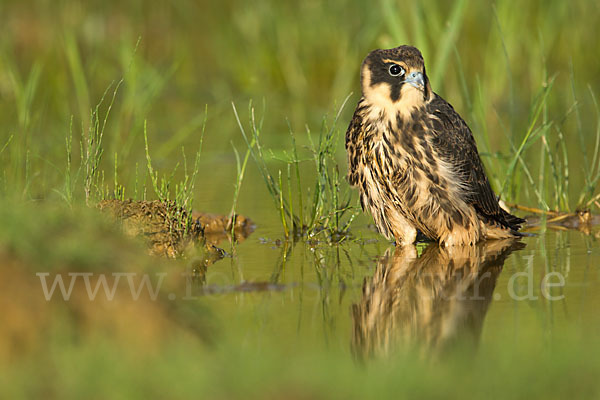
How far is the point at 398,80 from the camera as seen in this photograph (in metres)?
6.24

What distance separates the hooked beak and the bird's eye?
60 millimetres

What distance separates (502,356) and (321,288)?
154 centimetres

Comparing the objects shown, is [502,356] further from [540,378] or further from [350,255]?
[350,255]

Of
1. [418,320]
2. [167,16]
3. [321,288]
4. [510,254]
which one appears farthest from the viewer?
[167,16]

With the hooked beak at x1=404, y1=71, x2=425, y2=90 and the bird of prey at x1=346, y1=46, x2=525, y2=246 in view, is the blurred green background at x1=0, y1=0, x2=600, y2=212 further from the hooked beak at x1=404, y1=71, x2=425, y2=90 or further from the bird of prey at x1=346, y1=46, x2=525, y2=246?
the hooked beak at x1=404, y1=71, x2=425, y2=90

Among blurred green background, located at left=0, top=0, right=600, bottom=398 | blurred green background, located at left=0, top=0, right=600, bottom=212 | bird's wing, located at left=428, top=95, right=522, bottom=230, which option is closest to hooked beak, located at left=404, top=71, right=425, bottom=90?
bird's wing, located at left=428, top=95, right=522, bottom=230

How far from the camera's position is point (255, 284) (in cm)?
507

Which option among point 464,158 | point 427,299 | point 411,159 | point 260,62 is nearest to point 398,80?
point 411,159

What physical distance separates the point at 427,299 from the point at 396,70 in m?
1.96

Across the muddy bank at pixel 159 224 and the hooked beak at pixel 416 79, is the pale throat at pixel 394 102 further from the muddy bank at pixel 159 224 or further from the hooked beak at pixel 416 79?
the muddy bank at pixel 159 224

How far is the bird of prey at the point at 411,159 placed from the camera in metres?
6.16

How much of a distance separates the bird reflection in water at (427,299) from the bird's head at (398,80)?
937 mm

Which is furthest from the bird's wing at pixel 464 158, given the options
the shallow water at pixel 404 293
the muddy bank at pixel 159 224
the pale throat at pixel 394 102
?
the muddy bank at pixel 159 224

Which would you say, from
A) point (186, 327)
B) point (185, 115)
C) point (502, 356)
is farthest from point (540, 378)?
point (185, 115)
